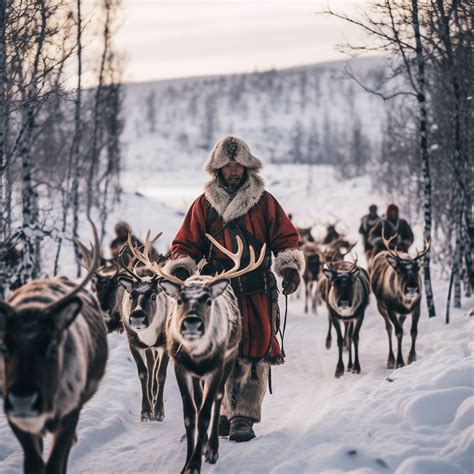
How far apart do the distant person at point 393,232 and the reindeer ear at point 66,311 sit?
33.4ft

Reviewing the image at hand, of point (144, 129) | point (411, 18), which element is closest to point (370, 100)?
point (144, 129)

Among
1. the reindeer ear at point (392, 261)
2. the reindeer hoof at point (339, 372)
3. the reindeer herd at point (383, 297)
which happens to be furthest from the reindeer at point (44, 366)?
the reindeer ear at point (392, 261)

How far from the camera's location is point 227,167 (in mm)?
6633

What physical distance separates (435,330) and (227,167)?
625 cm

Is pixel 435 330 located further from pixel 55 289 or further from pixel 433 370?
pixel 55 289

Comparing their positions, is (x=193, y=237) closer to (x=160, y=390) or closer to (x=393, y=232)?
(x=160, y=390)

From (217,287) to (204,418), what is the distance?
1010mm

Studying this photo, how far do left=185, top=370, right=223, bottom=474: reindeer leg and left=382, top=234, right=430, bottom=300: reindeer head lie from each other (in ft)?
16.1

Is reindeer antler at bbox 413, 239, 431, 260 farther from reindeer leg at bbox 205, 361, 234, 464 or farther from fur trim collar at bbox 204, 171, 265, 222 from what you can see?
reindeer leg at bbox 205, 361, 234, 464

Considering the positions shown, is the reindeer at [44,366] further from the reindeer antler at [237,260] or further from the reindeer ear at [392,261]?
the reindeer ear at [392,261]

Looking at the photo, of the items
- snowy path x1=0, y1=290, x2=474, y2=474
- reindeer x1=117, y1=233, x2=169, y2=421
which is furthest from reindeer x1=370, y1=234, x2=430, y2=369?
reindeer x1=117, y1=233, x2=169, y2=421

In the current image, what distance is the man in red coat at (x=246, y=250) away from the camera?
636cm

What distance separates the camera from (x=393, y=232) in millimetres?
14055

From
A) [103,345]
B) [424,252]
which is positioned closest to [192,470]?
[103,345]
